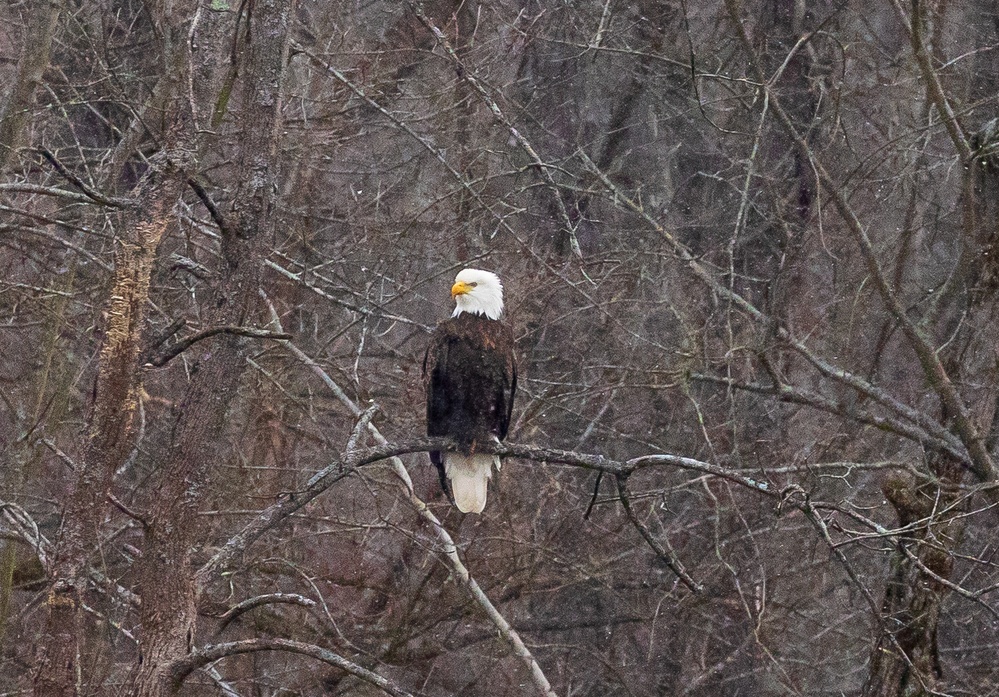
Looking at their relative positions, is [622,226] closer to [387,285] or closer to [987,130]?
[387,285]

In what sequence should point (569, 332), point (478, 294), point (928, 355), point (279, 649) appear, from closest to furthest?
point (279, 649) < point (478, 294) < point (928, 355) < point (569, 332)

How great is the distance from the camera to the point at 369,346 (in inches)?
329

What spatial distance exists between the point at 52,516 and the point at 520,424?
2.64 meters

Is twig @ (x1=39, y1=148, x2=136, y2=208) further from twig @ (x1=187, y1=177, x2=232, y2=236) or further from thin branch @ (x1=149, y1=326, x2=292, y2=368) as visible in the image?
thin branch @ (x1=149, y1=326, x2=292, y2=368)

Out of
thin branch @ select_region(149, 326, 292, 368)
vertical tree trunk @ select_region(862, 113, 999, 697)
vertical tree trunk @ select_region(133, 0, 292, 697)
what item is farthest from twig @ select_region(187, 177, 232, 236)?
vertical tree trunk @ select_region(862, 113, 999, 697)

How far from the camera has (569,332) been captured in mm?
8297

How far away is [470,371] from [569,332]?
2.48 meters

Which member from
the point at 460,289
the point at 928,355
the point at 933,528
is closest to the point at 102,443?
the point at 460,289

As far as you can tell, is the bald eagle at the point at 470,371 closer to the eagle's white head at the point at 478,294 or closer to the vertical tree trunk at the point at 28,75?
the eagle's white head at the point at 478,294

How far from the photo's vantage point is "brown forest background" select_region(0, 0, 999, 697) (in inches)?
256

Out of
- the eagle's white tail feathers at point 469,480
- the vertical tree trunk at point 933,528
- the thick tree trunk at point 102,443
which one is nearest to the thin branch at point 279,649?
the thick tree trunk at point 102,443

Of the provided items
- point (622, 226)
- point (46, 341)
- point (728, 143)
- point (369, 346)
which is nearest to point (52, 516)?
point (46, 341)

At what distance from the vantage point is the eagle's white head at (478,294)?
5887 mm

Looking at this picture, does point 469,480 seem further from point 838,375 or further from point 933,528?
point 933,528
